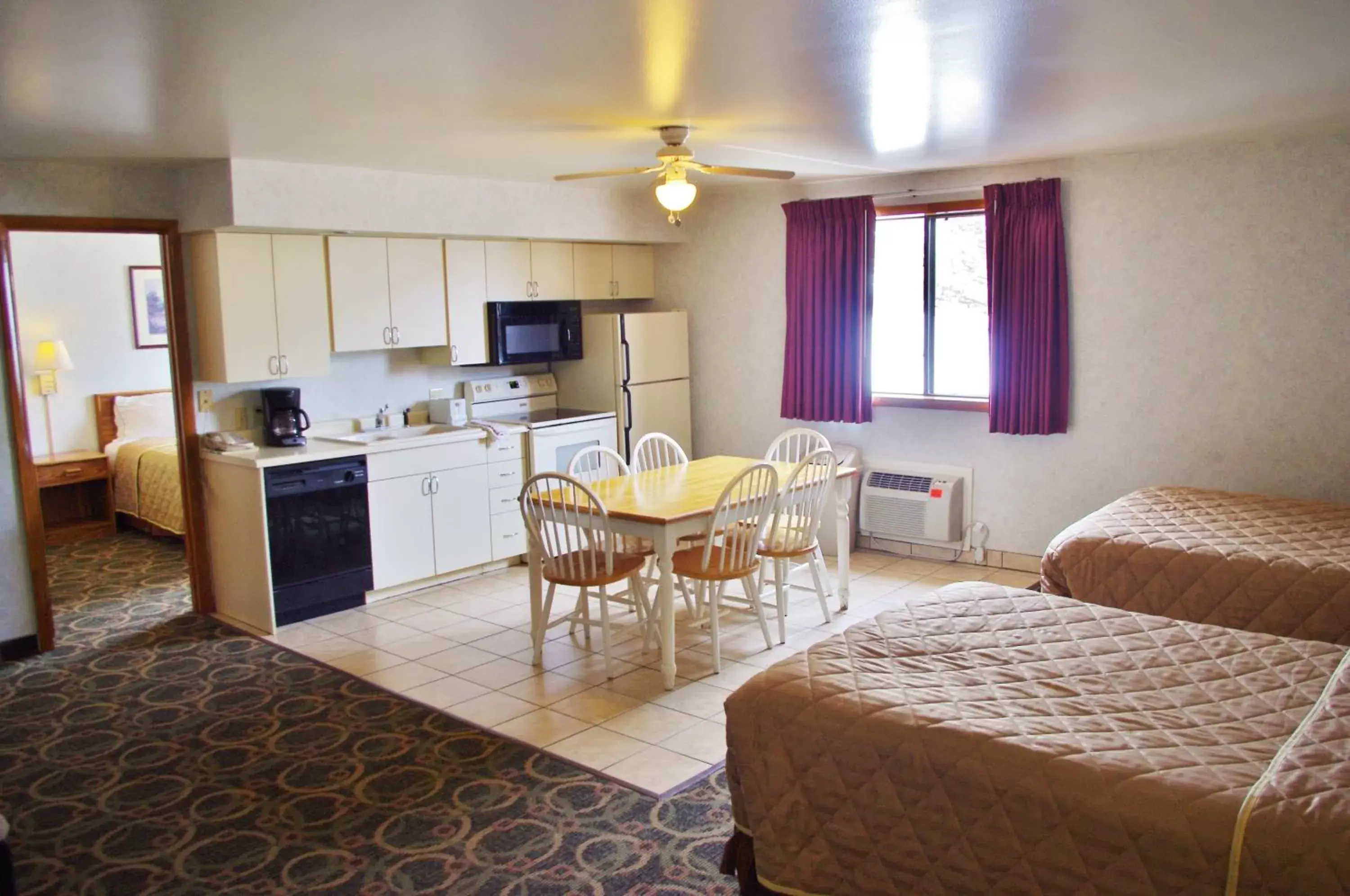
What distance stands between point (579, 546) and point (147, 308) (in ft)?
17.9

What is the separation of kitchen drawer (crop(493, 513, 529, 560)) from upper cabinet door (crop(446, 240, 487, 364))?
1009 mm

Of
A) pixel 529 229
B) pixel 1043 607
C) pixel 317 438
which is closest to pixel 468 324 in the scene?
pixel 529 229

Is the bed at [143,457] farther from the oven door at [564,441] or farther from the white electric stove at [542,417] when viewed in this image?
the oven door at [564,441]

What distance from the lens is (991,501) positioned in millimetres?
6141

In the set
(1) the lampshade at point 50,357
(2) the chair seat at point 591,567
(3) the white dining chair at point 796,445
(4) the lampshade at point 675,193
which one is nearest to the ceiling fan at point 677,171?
(4) the lampshade at point 675,193

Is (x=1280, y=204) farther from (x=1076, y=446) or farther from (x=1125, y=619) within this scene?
(x=1125, y=619)

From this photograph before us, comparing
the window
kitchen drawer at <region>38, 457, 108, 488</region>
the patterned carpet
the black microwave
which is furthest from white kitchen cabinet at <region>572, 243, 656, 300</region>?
kitchen drawer at <region>38, 457, 108, 488</region>

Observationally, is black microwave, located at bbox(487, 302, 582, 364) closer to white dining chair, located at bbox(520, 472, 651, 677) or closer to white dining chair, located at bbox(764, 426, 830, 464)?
white dining chair, located at bbox(764, 426, 830, 464)

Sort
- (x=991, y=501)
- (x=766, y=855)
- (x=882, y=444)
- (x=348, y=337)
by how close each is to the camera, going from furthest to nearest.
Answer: (x=882, y=444), (x=991, y=501), (x=348, y=337), (x=766, y=855)

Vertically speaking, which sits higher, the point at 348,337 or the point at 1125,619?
the point at 348,337

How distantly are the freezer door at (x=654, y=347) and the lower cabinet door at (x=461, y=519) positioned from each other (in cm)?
130

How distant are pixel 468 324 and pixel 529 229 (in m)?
0.70

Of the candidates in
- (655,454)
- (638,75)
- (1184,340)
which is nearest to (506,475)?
(655,454)

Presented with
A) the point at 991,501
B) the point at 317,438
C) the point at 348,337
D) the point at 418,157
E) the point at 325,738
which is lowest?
the point at 325,738
